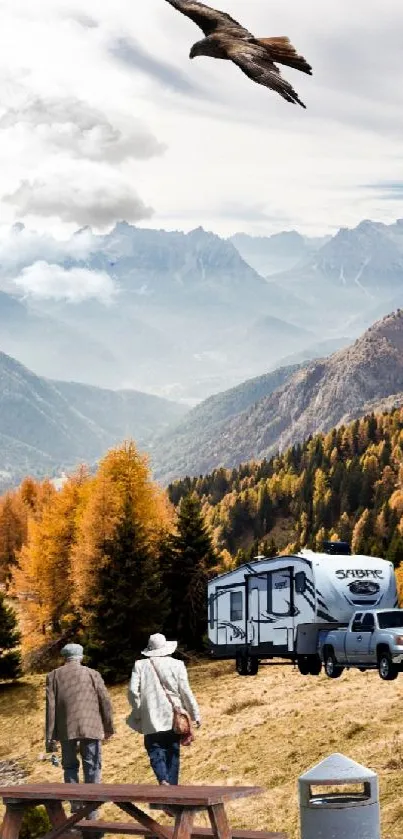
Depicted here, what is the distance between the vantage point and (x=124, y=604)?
54.4m

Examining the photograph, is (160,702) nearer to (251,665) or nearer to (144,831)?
(144,831)

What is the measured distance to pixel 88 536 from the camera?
184ft

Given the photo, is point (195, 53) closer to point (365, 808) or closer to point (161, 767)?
point (365, 808)

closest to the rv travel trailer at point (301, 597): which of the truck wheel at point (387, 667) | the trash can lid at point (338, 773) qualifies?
the truck wheel at point (387, 667)

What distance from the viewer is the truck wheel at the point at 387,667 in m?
32.7


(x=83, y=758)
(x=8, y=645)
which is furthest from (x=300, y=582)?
(x=8, y=645)

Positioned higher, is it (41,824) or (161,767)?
(161,767)

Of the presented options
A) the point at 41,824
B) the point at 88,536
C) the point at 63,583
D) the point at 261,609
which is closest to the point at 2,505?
the point at 63,583

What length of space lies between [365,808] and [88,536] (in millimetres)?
45444

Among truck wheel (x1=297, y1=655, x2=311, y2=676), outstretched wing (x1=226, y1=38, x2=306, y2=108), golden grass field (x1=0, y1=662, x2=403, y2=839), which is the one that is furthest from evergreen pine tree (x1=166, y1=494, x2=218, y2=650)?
outstretched wing (x1=226, y1=38, x2=306, y2=108)

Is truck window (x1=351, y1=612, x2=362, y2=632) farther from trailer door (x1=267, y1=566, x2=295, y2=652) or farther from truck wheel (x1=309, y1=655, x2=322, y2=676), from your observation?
truck wheel (x1=309, y1=655, x2=322, y2=676)

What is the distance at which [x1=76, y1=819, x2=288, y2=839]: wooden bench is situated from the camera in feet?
44.2

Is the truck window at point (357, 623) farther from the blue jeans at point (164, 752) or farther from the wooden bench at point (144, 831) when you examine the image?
the wooden bench at point (144, 831)

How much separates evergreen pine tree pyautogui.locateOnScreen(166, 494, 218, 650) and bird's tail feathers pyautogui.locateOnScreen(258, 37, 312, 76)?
4770cm
